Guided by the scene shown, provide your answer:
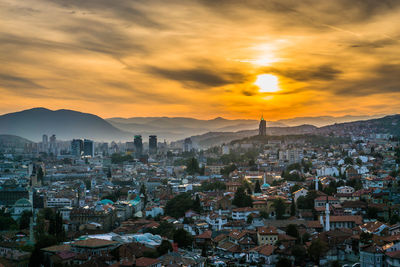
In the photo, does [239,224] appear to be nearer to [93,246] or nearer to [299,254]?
[299,254]

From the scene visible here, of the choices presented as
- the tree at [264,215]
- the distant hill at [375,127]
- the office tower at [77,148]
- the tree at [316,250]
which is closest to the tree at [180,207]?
the tree at [264,215]

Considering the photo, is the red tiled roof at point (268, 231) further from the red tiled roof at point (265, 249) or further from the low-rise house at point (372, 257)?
the low-rise house at point (372, 257)

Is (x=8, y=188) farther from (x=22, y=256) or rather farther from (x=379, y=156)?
(x=379, y=156)

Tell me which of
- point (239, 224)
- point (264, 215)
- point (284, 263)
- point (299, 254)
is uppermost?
point (264, 215)

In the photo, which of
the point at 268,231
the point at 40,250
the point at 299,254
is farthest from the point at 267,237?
the point at 40,250

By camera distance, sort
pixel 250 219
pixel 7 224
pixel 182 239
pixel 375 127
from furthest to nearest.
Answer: pixel 375 127 → pixel 7 224 → pixel 250 219 → pixel 182 239

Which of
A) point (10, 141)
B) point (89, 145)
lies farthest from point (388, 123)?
point (10, 141)
